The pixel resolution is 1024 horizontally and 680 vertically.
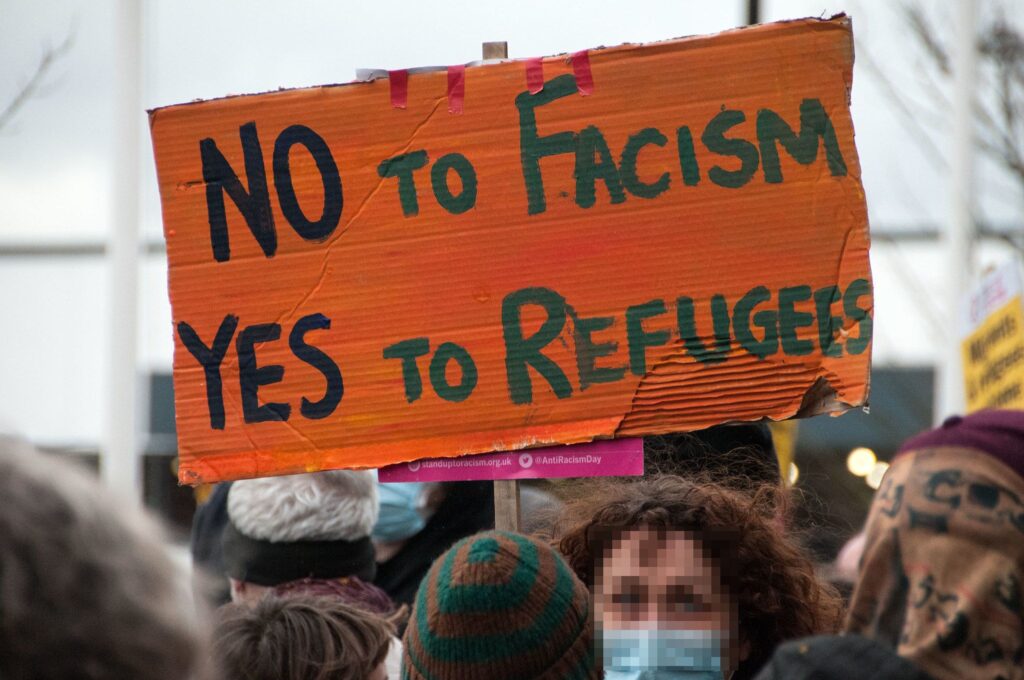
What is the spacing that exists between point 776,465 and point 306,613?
0.99 m

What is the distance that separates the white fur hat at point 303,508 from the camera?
2873 mm

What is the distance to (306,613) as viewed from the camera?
2.30m

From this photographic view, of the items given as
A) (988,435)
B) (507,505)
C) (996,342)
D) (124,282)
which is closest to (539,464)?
(507,505)

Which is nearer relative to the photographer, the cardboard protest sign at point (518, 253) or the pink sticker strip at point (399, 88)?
the cardboard protest sign at point (518, 253)

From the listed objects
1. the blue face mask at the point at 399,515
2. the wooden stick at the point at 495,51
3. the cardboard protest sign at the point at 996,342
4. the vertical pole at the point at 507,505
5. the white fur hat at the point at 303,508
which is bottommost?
the blue face mask at the point at 399,515

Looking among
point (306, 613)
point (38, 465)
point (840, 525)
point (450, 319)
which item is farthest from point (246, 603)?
point (840, 525)

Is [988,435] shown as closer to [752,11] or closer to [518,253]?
[518,253]

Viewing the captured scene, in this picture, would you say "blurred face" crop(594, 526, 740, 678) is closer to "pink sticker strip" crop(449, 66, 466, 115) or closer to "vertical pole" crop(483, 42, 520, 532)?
"vertical pole" crop(483, 42, 520, 532)

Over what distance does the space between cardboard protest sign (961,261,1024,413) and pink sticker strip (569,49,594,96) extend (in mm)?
1642

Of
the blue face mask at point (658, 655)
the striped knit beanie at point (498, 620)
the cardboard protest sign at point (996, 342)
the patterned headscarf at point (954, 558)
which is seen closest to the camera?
the patterned headscarf at point (954, 558)

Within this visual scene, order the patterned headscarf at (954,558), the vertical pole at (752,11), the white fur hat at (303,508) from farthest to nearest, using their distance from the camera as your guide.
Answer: the vertical pole at (752,11)
the white fur hat at (303,508)
the patterned headscarf at (954,558)

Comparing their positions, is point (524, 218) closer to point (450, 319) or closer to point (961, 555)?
point (450, 319)

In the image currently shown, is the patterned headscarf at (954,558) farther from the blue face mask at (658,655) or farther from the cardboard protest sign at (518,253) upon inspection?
the cardboard protest sign at (518,253)

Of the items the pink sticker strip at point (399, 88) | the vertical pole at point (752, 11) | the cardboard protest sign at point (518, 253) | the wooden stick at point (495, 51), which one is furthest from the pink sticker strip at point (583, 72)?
the vertical pole at point (752, 11)
